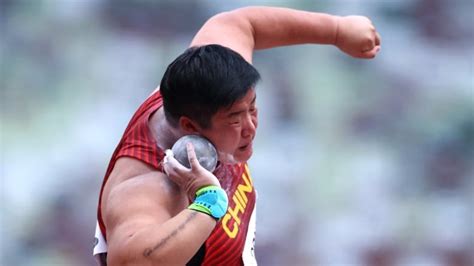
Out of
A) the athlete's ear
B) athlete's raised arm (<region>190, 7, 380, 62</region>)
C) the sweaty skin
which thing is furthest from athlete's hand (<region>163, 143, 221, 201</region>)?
athlete's raised arm (<region>190, 7, 380, 62</region>)

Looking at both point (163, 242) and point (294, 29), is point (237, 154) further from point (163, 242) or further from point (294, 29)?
point (294, 29)

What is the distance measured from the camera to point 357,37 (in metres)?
3.33

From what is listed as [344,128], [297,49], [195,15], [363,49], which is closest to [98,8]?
[195,15]

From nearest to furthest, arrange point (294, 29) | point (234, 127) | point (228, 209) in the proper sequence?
point (234, 127)
point (228, 209)
point (294, 29)

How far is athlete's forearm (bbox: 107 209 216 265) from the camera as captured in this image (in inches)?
92.0

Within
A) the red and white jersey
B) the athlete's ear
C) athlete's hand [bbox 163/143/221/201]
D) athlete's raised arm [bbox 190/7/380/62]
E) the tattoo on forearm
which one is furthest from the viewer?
athlete's raised arm [bbox 190/7/380/62]

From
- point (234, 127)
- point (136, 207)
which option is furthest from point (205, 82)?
point (136, 207)

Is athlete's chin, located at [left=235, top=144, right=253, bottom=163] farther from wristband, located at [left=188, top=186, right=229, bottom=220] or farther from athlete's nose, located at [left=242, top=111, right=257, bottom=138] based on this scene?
wristband, located at [left=188, top=186, right=229, bottom=220]

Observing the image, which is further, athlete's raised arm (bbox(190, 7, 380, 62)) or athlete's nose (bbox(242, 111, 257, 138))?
athlete's raised arm (bbox(190, 7, 380, 62))

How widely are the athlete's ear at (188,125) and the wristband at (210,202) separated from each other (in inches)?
7.6

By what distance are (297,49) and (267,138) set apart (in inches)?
20.1

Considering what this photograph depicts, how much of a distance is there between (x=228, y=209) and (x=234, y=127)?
41 centimetres

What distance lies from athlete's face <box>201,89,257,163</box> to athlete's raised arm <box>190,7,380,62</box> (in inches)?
29.0

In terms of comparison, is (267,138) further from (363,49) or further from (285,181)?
(363,49)
